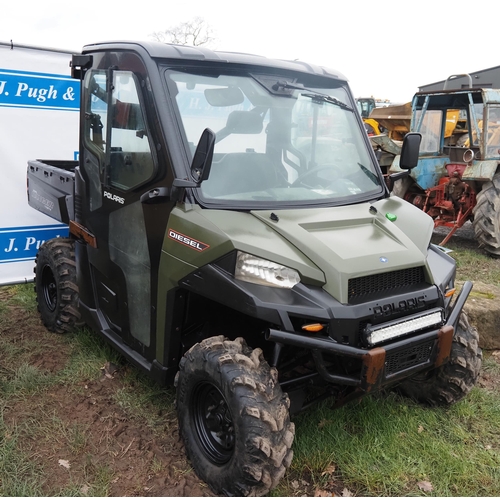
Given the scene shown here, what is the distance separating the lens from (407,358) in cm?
283

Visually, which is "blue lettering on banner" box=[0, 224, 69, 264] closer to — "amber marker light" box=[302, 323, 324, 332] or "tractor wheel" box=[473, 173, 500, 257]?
"amber marker light" box=[302, 323, 324, 332]

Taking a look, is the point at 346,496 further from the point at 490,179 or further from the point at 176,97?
the point at 490,179

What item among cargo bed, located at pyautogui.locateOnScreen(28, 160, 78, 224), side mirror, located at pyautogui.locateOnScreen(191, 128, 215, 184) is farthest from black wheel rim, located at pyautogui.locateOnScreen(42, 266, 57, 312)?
side mirror, located at pyautogui.locateOnScreen(191, 128, 215, 184)

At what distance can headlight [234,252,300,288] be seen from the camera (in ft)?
8.88

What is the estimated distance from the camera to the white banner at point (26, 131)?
18.3ft

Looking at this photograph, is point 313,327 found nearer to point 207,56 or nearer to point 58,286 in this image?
point 207,56

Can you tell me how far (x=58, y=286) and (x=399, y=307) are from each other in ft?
9.40

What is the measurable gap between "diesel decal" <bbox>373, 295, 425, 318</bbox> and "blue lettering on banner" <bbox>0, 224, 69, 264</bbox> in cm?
430

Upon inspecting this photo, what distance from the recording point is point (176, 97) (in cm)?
306

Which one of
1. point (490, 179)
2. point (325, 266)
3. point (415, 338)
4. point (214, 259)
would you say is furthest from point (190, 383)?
point (490, 179)

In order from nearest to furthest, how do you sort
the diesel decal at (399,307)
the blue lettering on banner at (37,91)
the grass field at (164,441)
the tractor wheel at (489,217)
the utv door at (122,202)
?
the diesel decal at (399,307), the grass field at (164,441), the utv door at (122,202), the blue lettering on banner at (37,91), the tractor wheel at (489,217)

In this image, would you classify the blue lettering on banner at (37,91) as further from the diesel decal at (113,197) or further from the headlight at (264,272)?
the headlight at (264,272)

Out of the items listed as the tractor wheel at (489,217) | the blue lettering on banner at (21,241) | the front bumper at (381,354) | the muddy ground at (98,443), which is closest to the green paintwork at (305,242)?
the front bumper at (381,354)

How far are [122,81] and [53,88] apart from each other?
2.88 m
